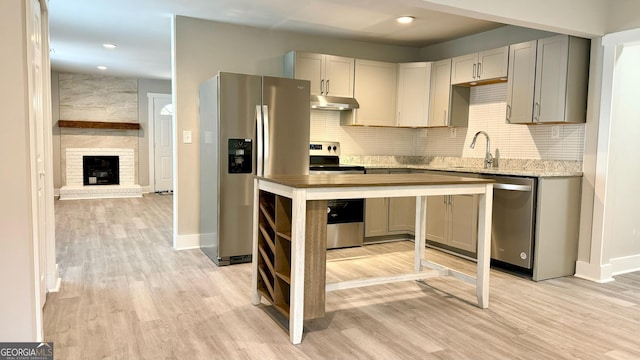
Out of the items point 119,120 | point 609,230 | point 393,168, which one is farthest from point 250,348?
point 119,120

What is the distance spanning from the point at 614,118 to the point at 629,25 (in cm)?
77

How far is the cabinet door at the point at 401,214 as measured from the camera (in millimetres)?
5051

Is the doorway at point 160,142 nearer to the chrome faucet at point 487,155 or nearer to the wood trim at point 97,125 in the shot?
the wood trim at point 97,125

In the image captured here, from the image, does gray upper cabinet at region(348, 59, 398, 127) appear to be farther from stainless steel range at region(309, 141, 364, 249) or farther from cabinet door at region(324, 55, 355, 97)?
stainless steel range at region(309, 141, 364, 249)

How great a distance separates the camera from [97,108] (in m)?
8.86

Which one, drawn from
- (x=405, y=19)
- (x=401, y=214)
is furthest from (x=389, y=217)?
(x=405, y=19)

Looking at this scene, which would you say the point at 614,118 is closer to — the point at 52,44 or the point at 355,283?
the point at 355,283

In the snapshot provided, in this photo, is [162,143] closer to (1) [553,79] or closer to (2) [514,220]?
(2) [514,220]

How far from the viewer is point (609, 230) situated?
3.79 meters

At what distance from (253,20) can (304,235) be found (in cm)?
291

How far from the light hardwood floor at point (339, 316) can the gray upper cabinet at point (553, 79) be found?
1.49 meters

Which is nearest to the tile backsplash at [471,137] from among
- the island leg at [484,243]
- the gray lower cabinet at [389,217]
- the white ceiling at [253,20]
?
the gray lower cabinet at [389,217]

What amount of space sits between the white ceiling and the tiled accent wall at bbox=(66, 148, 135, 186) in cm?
320

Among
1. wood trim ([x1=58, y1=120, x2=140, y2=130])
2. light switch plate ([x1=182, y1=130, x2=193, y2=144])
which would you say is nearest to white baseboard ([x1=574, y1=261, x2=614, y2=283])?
light switch plate ([x1=182, y1=130, x2=193, y2=144])
